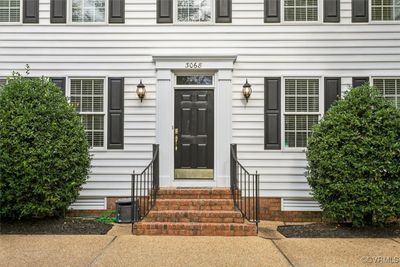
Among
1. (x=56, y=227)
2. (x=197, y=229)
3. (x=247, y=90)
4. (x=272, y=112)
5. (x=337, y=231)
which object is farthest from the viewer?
(x=272, y=112)

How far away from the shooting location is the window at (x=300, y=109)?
Answer: 27.1ft

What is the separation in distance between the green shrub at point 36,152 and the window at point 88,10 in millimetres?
1964

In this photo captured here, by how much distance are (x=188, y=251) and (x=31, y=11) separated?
6.14 meters

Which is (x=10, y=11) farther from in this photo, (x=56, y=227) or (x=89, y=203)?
(x=56, y=227)

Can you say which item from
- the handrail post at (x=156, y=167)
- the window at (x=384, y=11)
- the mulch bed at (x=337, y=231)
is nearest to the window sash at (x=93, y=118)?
the handrail post at (x=156, y=167)

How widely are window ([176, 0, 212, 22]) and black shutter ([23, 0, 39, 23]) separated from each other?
9.87ft

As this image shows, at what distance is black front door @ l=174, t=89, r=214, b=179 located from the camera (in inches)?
325

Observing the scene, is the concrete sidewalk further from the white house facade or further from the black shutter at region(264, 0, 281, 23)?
the black shutter at region(264, 0, 281, 23)

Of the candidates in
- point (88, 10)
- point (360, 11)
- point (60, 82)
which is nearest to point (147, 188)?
point (60, 82)

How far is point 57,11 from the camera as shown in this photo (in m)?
8.39

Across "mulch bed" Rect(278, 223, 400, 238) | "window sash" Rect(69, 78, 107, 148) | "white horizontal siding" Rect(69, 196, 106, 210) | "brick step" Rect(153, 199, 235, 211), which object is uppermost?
"window sash" Rect(69, 78, 107, 148)

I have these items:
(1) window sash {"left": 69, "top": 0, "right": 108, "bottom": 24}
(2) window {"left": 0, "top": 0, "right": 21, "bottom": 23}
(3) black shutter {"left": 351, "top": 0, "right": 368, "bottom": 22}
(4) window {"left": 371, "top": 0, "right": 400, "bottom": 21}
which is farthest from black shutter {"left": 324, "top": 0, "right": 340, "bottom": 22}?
(2) window {"left": 0, "top": 0, "right": 21, "bottom": 23}

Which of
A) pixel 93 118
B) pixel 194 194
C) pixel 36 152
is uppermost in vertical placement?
pixel 93 118

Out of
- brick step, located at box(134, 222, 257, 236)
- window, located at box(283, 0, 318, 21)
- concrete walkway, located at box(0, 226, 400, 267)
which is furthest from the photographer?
window, located at box(283, 0, 318, 21)
